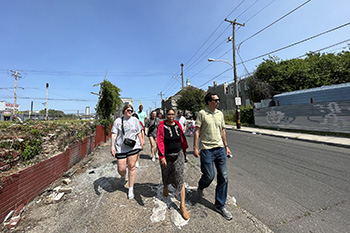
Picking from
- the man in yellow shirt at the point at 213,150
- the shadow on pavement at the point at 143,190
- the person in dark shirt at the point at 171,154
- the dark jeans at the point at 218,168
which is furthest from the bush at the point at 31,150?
the dark jeans at the point at 218,168

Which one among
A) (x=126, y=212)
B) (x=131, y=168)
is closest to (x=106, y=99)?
(x=131, y=168)

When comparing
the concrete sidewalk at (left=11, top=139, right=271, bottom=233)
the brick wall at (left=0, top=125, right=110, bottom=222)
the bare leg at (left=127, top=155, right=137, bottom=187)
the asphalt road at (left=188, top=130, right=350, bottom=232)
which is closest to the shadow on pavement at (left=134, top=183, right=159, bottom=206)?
the concrete sidewalk at (left=11, top=139, right=271, bottom=233)

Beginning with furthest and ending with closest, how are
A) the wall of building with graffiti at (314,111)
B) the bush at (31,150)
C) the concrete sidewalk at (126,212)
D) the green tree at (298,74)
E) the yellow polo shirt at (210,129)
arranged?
the green tree at (298,74)
the wall of building with graffiti at (314,111)
the bush at (31,150)
the yellow polo shirt at (210,129)
the concrete sidewalk at (126,212)

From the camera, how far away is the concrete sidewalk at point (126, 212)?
2.13m

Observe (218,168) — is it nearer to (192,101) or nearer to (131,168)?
(131,168)

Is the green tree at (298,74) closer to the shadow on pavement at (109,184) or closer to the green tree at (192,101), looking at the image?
the green tree at (192,101)

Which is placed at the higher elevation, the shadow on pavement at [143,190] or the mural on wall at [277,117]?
the mural on wall at [277,117]

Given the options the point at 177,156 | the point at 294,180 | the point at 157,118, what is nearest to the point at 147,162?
the point at 157,118

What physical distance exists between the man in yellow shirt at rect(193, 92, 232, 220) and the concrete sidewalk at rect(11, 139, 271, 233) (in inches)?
11.1

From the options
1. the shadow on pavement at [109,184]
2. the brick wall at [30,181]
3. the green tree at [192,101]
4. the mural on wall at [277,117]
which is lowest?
the shadow on pavement at [109,184]

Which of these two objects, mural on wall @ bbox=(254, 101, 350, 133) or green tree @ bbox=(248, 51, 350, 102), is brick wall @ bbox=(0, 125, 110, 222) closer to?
mural on wall @ bbox=(254, 101, 350, 133)

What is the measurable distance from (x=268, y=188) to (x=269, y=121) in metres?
13.5

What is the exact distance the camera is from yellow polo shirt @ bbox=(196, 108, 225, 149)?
2.50 meters

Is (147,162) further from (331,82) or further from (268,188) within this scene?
(331,82)
